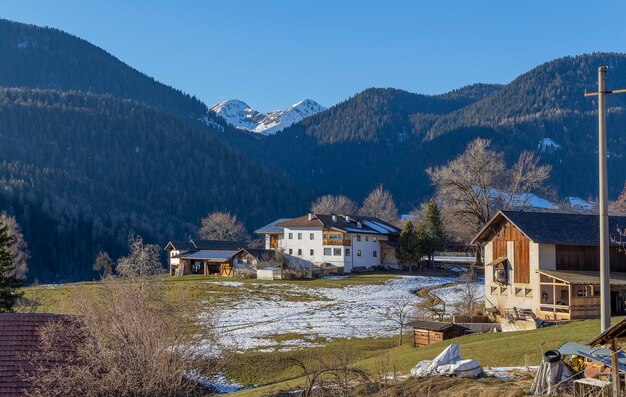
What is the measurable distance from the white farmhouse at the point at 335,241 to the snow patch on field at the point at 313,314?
660 inches

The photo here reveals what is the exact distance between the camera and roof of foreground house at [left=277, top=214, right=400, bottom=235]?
98.4 meters

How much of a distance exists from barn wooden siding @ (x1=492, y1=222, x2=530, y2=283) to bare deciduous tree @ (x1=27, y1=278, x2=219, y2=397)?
26.2 metres

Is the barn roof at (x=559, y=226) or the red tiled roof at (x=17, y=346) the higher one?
the barn roof at (x=559, y=226)

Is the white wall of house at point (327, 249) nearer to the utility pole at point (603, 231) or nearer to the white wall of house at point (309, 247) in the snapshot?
the white wall of house at point (309, 247)

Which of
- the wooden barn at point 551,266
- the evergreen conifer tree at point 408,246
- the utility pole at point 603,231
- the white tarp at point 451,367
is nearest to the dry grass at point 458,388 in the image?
the white tarp at point 451,367

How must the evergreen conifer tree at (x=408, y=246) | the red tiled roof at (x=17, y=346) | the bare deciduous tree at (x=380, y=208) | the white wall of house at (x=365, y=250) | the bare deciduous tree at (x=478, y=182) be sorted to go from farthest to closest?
the bare deciduous tree at (x=380, y=208)
the white wall of house at (x=365, y=250)
the evergreen conifer tree at (x=408, y=246)
the bare deciduous tree at (x=478, y=182)
the red tiled roof at (x=17, y=346)

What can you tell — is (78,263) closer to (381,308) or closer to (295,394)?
(381,308)

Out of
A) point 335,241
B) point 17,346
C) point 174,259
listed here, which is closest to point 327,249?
point 335,241

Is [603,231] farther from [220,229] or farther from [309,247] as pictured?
[220,229]

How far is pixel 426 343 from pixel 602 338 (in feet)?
76.9

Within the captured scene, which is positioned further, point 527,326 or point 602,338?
point 527,326

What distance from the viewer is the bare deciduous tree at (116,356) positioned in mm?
29406

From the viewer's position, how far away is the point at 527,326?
4488 centimetres

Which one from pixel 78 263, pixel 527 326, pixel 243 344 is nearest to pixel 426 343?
pixel 527 326
